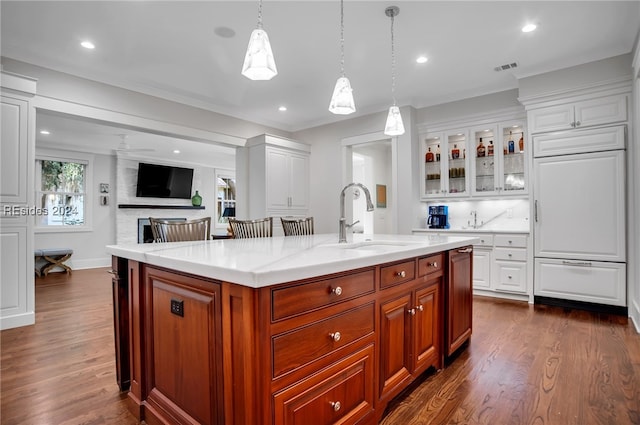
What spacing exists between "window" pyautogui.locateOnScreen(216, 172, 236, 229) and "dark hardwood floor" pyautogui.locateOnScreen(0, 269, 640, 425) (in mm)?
6254

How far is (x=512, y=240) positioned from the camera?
407 cm

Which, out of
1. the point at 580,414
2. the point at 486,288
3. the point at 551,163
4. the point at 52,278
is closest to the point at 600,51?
the point at 551,163

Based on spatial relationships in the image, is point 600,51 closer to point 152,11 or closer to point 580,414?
point 580,414

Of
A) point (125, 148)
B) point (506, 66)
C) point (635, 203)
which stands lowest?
point (635, 203)

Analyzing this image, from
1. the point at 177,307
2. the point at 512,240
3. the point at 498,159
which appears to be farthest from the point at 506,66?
the point at 177,307

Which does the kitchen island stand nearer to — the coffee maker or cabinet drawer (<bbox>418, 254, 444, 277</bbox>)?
cabinet drawer (<bbox>418, 254, 444, 277</bbox>)

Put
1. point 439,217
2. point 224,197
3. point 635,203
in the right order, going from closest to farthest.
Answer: point 635,203, point 439,217, point 224,197

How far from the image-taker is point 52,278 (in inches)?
235

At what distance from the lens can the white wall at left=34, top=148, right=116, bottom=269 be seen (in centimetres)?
689

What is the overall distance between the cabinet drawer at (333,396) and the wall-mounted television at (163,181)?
7.79 metres

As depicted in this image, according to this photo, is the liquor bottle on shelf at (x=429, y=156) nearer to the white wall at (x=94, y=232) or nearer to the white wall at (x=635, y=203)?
the white wall at (x=635, y=203)

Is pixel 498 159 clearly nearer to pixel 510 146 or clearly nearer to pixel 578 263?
pixel 510 146

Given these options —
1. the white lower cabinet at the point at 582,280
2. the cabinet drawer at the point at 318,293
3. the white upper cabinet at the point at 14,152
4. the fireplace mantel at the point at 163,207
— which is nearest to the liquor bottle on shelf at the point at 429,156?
the white lower cabinet at the point at 582,280

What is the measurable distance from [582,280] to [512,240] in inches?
30.5
